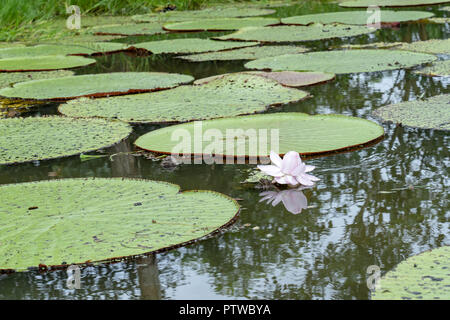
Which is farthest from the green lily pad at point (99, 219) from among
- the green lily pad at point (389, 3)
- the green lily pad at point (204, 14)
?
the green lily pad at point (389, 3)

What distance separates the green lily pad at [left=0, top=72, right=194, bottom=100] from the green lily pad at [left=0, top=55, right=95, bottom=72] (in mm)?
607

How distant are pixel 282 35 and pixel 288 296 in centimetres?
418

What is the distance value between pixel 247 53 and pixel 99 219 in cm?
300

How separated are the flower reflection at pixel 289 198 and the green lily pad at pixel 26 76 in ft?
8.67

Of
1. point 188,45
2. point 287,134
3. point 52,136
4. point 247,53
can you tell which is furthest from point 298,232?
point 188,45

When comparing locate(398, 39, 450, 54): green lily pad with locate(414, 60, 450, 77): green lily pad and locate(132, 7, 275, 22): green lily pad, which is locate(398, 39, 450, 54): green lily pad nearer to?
locate(414, 60, 450, 77): green lily pad

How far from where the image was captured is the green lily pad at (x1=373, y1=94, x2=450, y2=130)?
256cm

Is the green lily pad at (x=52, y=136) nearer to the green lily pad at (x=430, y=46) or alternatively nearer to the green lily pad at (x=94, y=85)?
the green lily pad at (x=94, y=85)

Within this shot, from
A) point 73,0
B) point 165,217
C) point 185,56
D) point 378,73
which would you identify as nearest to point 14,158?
point 165,217

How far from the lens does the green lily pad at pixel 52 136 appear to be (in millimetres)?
2506

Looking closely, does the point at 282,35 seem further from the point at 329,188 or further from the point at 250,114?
the point at 329,188

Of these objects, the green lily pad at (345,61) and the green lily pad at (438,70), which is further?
the green lily pad at (345,61)

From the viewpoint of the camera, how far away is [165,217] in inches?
70.1

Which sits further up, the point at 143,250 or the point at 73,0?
the point at 73,0
